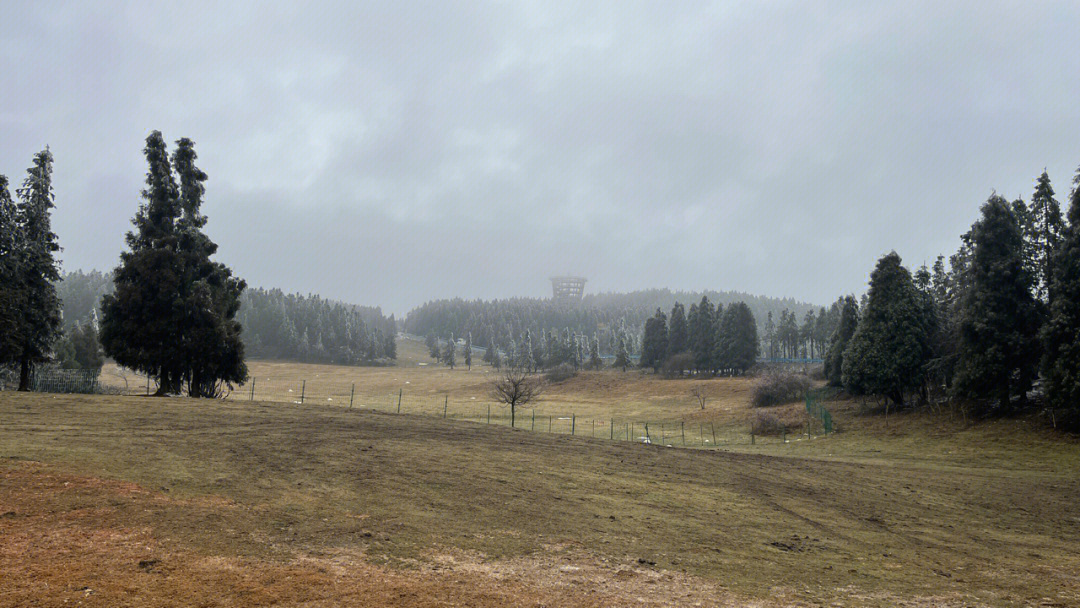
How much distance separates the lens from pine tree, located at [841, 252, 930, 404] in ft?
150

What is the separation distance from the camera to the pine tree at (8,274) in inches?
1345

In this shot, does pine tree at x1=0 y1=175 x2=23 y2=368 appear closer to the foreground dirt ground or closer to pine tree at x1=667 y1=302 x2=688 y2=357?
the foreground dirt ground

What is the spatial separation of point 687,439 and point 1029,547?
30146 millimetres

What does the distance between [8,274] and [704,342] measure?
87.6 metres

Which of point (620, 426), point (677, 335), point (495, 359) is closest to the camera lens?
point (620, 426)

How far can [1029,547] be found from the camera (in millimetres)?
14289

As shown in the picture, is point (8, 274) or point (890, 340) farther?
point (890, 340)

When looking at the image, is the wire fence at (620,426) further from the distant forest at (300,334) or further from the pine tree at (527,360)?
the distant forest at (300,334)

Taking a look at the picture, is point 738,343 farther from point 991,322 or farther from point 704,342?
point 991,322

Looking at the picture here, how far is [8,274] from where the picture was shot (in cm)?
3519

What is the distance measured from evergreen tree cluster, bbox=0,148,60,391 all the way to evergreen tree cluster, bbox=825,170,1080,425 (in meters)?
57.8

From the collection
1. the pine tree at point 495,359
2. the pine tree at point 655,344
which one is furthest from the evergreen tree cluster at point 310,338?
the pine tree at point 655,344

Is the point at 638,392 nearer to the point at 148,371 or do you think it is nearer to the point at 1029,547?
the point at 148,371

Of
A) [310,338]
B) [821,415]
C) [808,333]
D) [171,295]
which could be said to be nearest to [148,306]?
[171,295]
